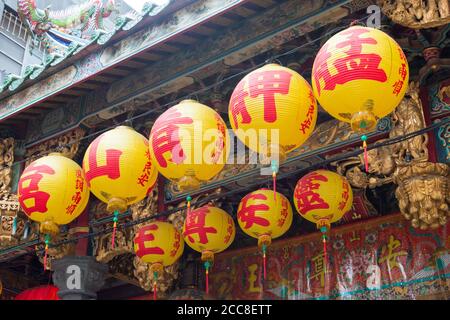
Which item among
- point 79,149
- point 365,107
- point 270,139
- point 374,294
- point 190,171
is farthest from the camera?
point 79,149

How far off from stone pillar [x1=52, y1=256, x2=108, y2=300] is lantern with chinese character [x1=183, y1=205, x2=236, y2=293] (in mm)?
1418

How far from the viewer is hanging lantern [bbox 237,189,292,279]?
5.27m

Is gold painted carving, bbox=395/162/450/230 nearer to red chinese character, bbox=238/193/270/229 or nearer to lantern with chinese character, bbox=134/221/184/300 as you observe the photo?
red chinese character, bbox=238/193/270/229

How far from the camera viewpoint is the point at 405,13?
4465 mm

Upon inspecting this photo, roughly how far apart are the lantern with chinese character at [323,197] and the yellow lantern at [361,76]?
1186 mm

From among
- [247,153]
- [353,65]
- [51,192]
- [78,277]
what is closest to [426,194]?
[353,65]

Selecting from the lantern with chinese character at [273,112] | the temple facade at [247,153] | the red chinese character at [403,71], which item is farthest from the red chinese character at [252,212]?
the red chinese character at [403,71]

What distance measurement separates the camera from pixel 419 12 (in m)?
4.41

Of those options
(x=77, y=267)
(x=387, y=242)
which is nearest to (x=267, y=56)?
(x=387, y=242)

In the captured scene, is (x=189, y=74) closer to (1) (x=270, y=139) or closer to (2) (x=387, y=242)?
(1) (x=270, y=139)

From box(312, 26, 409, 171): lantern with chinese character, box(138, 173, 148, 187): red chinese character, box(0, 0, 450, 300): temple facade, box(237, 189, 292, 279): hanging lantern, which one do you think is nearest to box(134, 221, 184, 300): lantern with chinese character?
box(0, 0, 450, 300): temple facade

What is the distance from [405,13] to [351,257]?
3053 mm

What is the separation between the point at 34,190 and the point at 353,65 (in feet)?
9.89

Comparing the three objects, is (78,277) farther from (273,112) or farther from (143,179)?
(273,112)
